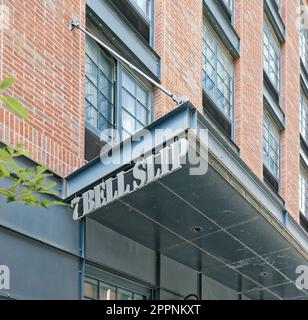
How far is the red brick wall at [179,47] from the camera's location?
1521cm

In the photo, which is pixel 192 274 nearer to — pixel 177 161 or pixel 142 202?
pixel 142 202

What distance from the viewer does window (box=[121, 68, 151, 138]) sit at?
13.8 m

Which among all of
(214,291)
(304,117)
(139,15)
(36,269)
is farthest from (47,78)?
(304,117)

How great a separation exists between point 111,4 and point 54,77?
9.88 ft

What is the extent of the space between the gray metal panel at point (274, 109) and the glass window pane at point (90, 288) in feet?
39.4

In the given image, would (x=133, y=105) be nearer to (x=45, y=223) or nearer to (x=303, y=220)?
(x=45, y=223)

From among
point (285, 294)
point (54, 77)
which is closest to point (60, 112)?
point (54, 77)

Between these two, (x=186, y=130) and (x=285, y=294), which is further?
(x=285, y=294)

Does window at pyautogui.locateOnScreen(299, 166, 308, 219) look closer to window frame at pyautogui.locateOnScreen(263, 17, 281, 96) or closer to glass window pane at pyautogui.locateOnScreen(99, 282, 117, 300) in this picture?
window frame at pyautogui.locateOnScreen(263, 17, 281, 96)

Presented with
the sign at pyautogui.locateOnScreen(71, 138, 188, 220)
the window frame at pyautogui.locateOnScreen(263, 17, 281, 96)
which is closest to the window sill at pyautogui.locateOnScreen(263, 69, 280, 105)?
the window frame at pyautogui.locateOnScreen(263, 17, 281, 96)

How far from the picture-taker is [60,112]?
36.6 feet

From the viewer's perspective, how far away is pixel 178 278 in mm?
14828

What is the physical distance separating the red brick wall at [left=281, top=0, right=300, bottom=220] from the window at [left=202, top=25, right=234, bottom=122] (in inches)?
186
